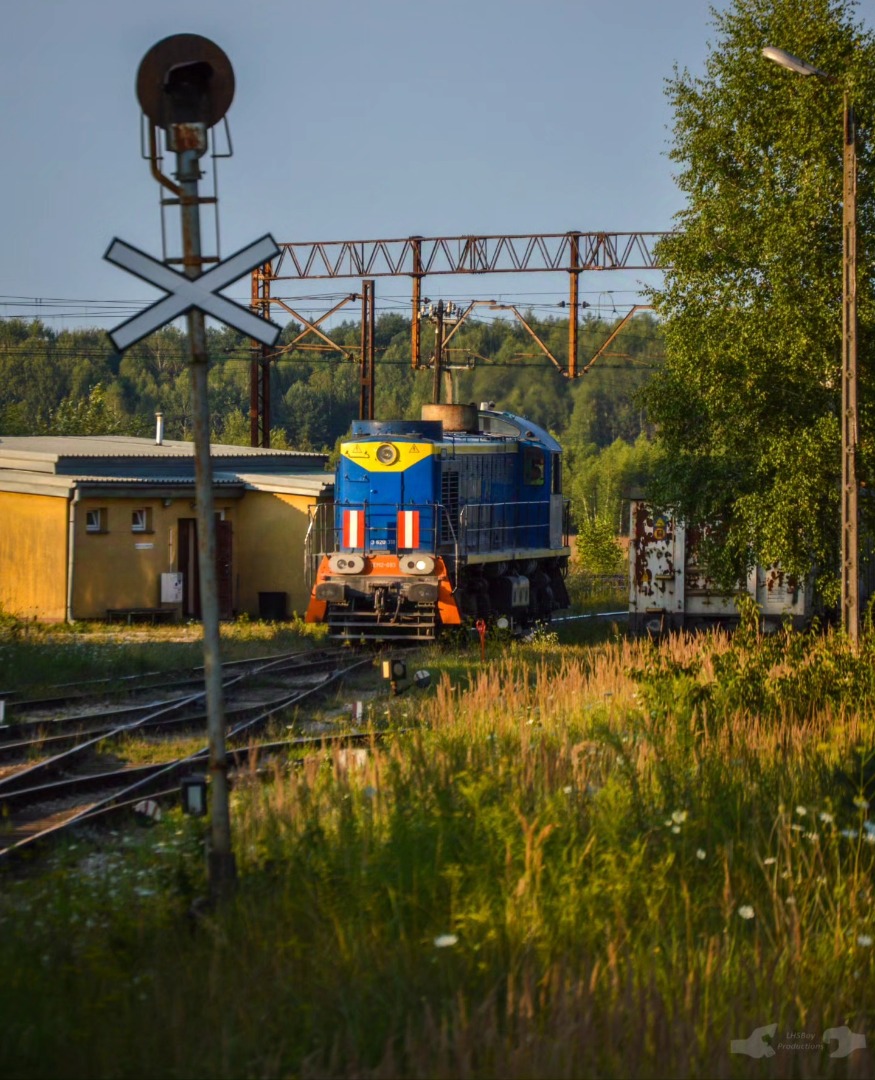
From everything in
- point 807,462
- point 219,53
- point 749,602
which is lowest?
point 749,602

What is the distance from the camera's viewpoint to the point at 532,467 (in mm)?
23969

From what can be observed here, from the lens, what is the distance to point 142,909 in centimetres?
596

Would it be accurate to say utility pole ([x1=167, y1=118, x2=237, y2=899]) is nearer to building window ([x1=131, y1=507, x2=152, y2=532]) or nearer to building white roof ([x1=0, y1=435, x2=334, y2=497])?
building white roof ([x1=0, y1=435, x2=334, y2=497])

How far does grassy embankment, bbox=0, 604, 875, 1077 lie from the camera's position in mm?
4359

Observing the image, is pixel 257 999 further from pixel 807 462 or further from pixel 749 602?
pixel 807 462

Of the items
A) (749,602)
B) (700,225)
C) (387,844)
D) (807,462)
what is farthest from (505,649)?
(387,844)

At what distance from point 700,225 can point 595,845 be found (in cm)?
1419

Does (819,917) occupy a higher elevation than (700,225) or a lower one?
lower

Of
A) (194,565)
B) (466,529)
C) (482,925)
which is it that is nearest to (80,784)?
(482,925)

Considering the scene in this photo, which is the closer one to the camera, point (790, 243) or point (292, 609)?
point (790, 243)

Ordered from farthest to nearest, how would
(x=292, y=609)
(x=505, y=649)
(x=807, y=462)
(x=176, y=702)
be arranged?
1. (x=292, y=609)
2. (x=505, y=649)
3. (x=807, y=462)
4. (x=176, y=702)

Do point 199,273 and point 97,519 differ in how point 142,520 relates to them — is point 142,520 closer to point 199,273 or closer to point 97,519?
point 97,519

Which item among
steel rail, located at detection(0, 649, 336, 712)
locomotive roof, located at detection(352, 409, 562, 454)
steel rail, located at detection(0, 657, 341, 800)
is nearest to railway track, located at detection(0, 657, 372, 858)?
steel rail, located at detection(0, 657, 341, 800)

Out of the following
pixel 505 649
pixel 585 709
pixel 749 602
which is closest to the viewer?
pixel 585 709
